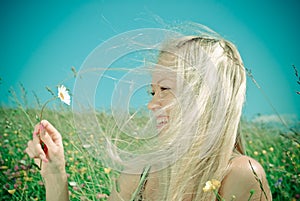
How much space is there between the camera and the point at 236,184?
0.78m

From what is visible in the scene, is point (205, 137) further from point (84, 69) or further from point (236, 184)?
point (84, 69)

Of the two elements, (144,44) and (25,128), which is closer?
(144,44)

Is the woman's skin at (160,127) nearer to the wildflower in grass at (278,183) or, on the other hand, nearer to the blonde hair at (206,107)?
the blonde hair at (206,107)

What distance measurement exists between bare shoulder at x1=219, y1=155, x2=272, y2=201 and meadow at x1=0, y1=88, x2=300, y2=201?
391 millimetres

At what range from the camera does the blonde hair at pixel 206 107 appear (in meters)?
0.79

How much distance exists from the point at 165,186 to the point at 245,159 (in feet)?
0.63

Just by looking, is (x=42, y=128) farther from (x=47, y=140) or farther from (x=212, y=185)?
(x=212, y=185)

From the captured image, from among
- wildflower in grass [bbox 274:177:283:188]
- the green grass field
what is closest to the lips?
the green grass field

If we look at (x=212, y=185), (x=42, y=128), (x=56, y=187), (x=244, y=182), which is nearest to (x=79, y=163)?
(x=56, y=187)

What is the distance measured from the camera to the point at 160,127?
0.82m

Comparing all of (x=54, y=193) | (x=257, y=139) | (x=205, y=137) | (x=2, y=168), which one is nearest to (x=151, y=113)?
(x=205, y=137)

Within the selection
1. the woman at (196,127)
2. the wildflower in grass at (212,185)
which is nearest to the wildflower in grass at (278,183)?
the woman at (196,127)

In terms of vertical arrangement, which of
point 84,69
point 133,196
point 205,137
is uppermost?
point 84,69

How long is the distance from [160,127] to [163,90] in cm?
8
